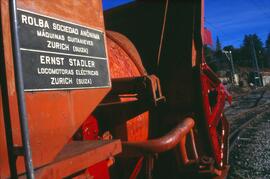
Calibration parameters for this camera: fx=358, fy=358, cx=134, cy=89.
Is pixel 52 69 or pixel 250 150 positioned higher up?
pixel 52 69

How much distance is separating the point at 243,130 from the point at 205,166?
722 centimetres

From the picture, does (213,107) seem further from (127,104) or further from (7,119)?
(7,119)

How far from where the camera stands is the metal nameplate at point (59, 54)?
1852mm

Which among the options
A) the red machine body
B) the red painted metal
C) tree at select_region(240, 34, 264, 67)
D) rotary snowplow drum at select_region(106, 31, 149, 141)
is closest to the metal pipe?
the red machine body

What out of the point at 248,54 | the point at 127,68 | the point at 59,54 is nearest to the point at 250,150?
the point at 127,68

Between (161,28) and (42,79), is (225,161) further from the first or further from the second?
(42,79)

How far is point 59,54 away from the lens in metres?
2.07

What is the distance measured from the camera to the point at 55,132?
2.01 metres

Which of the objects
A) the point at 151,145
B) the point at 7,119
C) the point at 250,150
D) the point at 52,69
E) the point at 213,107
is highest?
the point at 52,69

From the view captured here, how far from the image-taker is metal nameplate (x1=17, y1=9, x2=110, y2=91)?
1.85 m

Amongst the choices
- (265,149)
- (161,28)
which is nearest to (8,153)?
(161,28)

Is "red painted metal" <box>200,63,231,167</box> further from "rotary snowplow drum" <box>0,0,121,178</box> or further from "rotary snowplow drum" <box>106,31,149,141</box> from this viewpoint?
"rotary snowplow drum" <box>0,0,121,178</box>

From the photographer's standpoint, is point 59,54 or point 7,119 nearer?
point 7,119

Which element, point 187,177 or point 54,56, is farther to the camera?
point 187,177
